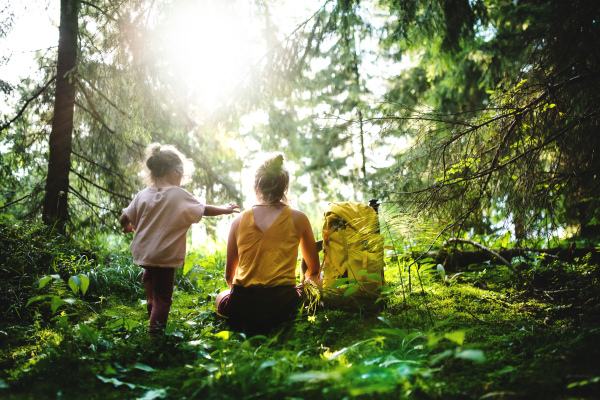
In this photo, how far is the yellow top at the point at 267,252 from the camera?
2824 millimetres

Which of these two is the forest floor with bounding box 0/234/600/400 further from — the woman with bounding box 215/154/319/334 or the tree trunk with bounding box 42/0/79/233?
the tree trunk with bounding box 42/0/79/233

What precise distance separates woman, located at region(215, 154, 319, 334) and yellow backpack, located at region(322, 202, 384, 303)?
0.19 metres

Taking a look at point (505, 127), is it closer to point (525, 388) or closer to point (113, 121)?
point (525, 388)

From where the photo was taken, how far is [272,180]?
3.04 m

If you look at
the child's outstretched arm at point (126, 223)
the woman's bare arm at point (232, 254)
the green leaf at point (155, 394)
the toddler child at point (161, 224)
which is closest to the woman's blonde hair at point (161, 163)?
the toddler child at point (161, 224)

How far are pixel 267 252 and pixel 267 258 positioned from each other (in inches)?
1.9

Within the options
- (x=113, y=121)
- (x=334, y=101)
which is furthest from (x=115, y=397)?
(x=334, y=101)

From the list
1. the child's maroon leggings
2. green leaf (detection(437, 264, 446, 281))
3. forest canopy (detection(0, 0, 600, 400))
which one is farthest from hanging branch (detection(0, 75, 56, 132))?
green leaf (detection(437, 264, 446, 281))

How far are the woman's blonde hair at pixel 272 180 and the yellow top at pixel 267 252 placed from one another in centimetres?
20

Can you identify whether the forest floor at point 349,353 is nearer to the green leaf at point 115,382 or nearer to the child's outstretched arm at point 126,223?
the green leaf at point 115,382

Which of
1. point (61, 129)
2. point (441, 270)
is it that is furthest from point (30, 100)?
point (441, 270)

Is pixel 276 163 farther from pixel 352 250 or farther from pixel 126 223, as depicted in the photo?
pixel 126 223

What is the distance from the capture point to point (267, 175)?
3.05 metres

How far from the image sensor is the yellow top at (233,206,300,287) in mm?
2824
